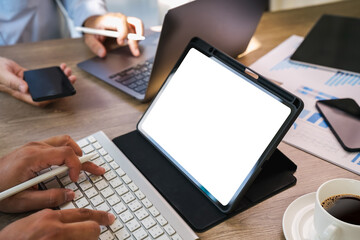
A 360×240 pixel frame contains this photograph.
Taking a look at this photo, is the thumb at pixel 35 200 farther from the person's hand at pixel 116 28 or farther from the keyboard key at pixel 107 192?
the person's hand at pixel 116 28

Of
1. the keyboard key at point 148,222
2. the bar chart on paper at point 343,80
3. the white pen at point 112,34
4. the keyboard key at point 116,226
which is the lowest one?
the keyboard key at point 116,226

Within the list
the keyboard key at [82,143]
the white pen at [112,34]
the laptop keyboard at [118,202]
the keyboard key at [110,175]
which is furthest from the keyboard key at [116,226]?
the white pen at [112,34]

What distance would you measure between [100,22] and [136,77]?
11.4 inches

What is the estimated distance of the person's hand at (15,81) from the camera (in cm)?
87

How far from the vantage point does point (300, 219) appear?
1.88 ft

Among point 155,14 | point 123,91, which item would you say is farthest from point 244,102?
point 155,14

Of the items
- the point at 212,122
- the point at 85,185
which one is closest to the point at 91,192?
the point at 85,185

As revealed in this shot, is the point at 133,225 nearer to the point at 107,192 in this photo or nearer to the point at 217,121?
the point at 107,192

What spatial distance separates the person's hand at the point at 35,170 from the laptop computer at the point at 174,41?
0.86ft

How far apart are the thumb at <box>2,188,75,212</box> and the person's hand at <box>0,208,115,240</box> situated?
0.14 ft

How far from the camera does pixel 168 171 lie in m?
0.68

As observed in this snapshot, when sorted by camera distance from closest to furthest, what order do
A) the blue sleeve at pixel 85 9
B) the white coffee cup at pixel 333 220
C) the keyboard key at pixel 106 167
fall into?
the white coffee cup at pixel 333 220
the keyboard key at pixel 106 167
the blue sleeve at pixel 85 9

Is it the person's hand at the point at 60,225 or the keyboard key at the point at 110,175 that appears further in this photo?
the keyboard key at the point at 110,175

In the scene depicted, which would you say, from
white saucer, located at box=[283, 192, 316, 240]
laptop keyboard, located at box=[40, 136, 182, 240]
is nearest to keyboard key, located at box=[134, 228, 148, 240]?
laptop keyboard, located at box=[40, 136, 182, 240]
